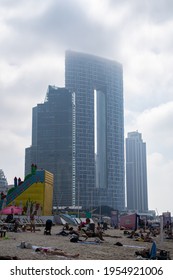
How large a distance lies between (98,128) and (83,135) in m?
15.5

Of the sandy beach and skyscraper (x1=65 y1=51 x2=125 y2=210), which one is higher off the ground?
skyscraper (x1=65 y1=51 x2=125 y2=210)

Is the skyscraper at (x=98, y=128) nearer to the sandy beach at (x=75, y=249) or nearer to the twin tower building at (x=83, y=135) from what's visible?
the twin tower building at (x=83, y=135)

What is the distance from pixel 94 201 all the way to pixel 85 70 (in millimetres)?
54759

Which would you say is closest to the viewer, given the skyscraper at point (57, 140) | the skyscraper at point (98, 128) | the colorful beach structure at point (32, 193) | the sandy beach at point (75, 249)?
the sandy beach at point (75, 249)

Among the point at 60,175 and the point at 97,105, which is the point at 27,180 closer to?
the point at 60,175

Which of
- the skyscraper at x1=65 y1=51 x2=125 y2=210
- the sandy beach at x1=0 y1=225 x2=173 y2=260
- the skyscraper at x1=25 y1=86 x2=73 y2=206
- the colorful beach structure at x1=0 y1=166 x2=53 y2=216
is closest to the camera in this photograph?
the sandy beach at x1=0 y1=225 x2=173 y2=260

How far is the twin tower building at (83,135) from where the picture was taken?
5379 inches

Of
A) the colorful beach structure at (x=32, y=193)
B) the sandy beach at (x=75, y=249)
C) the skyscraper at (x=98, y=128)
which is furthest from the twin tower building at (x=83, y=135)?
→ the sandy beach at (x=75, y=249)

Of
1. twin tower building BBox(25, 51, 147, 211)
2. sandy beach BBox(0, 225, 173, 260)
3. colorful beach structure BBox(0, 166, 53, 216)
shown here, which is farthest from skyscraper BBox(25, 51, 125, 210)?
sandy beach BBox(0, 225, 173, 260)

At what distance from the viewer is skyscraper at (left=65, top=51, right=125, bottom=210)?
146 meters

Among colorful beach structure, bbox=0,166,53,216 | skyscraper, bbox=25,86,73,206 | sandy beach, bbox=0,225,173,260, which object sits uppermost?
skyscraper, bbox=25,86,73,206

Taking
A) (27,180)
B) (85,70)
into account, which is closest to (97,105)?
(85,70)

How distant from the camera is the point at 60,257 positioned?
13883mm

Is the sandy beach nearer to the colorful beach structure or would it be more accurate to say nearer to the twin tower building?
the colorful beach structure
